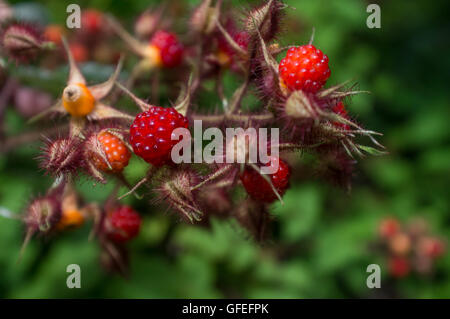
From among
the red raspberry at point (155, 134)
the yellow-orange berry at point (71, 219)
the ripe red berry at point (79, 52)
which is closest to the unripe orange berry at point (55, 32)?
the ripe red berry at point (79, 52)

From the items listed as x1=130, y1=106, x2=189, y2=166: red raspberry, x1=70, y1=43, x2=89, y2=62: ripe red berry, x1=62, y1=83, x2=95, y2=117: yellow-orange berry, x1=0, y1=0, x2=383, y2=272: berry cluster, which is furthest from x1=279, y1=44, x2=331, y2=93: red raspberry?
x1=70, y1=43, x2=89, y2=62: ripe red berry

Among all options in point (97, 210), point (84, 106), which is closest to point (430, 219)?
point (97, 210)

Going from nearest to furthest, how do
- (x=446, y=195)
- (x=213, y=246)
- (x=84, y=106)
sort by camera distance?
(x=84, y=106), (x=213, y=246), (x=446, y=195)

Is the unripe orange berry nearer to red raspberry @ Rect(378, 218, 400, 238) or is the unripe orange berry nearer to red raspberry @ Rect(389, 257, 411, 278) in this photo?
red raspberry @ Rect(378, 218, 400, 238)

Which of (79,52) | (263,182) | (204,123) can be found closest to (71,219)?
(204,123)

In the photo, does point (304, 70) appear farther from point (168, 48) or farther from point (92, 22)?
point (92, 22)
